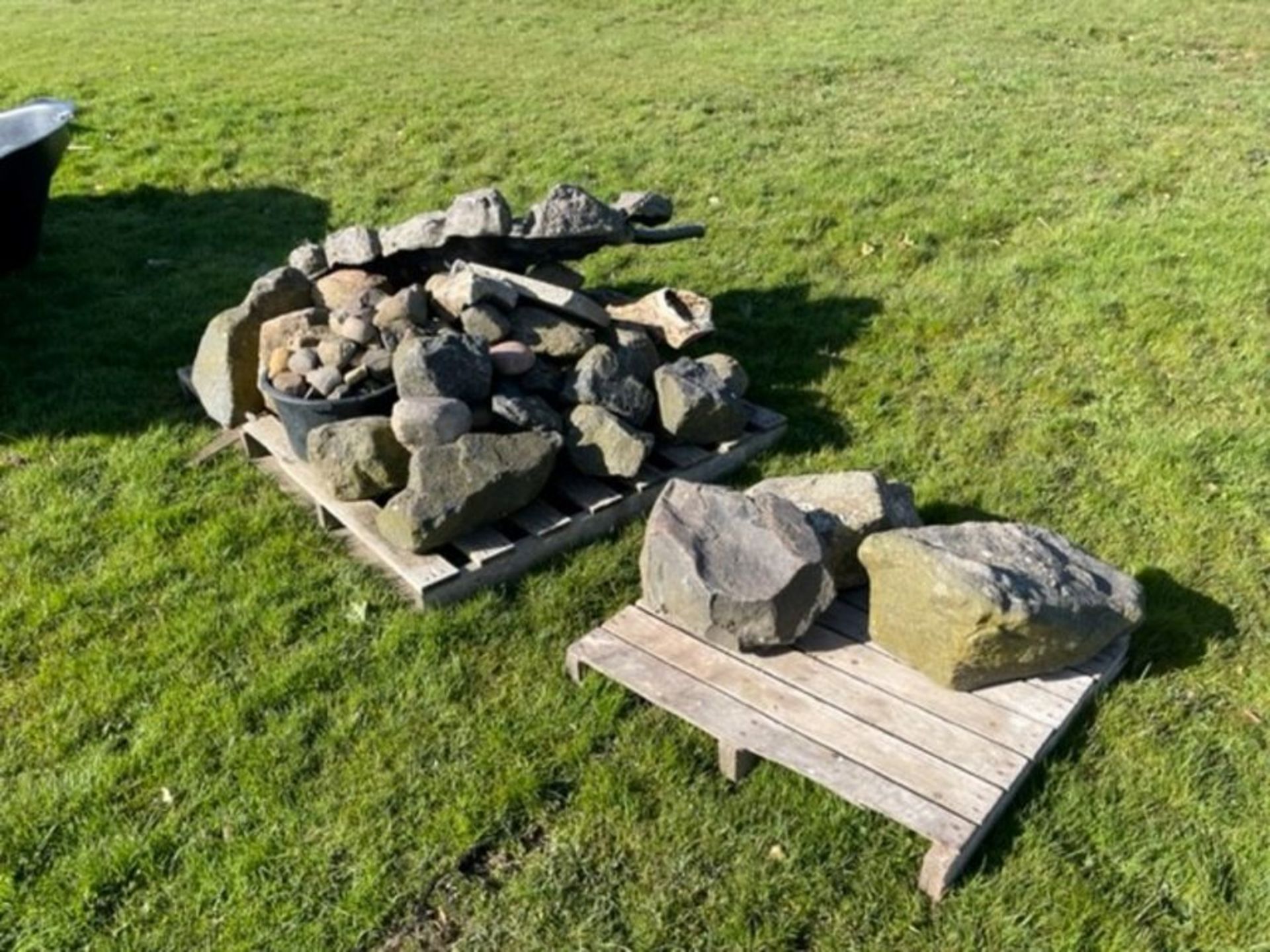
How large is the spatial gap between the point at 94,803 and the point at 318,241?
509cm

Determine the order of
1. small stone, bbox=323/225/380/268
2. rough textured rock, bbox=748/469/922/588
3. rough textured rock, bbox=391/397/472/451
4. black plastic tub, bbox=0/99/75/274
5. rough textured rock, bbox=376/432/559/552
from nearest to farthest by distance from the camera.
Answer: rough textured rock, bbox=748/469/922/588 → rough textured rock, bbox=376/432/559/552 → rough textured rock, bbox=391/397/472/451 → small stone, bbox=323/225/380/268 → black plastic tub, bbox=0/99/75/274

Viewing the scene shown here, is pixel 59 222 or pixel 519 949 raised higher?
pixel 59 222

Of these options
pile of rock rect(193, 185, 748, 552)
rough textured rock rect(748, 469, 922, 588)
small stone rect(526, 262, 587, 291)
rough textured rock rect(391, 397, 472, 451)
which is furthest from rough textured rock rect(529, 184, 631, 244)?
rough textured rock rect(748, 469, 922, 588)

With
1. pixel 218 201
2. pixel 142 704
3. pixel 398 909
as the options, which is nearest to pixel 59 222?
pixel 218 201

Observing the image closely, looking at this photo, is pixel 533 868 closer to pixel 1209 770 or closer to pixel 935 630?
pixel 935 630

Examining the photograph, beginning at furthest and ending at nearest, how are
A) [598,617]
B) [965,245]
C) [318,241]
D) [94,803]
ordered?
1. [318,241]
2. [965,245]
3. [598,617]
4. [94,803]

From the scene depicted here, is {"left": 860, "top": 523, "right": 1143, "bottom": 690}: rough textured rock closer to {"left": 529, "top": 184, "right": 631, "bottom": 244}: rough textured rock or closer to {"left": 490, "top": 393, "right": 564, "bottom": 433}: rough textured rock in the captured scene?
{"left": 490, "top": 393, "right": 564, "bottom": 433}: rough textured rock

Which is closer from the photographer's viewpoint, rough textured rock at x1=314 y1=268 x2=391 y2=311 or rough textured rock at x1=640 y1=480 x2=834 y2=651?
rough textured rock at x1=640 y1=480 x2=834 y2=651

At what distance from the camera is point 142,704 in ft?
11.2

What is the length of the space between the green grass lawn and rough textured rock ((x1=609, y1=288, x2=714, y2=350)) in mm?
462

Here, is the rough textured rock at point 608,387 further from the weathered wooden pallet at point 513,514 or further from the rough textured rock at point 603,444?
the weathered wooden pallet at point 513,514

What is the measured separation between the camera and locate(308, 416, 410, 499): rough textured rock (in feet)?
13.1

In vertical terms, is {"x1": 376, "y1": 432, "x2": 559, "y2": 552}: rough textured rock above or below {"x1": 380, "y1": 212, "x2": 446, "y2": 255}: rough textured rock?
below

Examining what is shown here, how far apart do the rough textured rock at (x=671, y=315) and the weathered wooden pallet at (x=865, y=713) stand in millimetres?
1915
